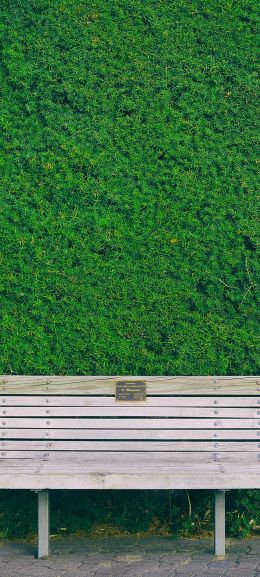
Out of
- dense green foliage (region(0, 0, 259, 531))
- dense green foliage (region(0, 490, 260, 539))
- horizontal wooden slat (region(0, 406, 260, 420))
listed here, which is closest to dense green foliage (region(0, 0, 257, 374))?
dense green foliage (region(0, 0, 259, 531))

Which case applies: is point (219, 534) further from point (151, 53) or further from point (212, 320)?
point (151, 53)

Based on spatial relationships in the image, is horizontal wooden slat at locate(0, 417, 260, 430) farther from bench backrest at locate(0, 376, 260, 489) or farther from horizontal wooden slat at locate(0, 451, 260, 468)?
horizontal wooden slat at locate(0, 451, 260, 468)

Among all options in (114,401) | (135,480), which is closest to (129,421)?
(114,401)

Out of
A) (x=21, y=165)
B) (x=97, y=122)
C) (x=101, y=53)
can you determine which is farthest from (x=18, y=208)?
(x=101, y=53)

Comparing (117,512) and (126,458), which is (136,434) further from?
(117,512)

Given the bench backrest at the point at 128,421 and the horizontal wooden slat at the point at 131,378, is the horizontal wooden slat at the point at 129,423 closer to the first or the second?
the bench backrest at the point at 128,421

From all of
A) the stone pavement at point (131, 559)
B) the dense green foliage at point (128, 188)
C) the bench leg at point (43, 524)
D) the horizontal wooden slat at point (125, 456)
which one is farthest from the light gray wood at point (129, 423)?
the stone pavement at point (131, 559)

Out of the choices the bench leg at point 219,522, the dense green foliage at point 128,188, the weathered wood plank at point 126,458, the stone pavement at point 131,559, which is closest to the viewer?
the stone pavement at point 131,559
